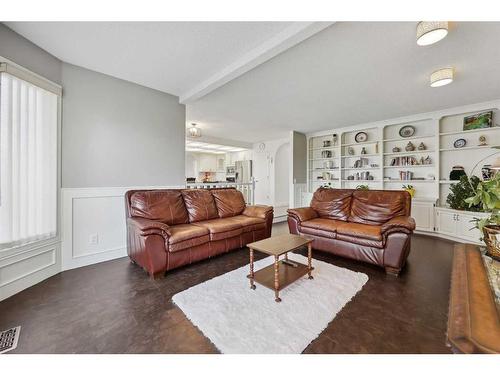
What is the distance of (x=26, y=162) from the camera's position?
2.06 m

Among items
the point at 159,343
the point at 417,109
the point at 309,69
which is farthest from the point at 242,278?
the point at 417,109

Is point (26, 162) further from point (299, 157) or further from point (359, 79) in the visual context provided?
point (299, 157)

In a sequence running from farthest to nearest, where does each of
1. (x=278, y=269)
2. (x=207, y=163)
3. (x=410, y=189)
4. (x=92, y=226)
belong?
(x=207, y=163)
(x=410, y=189)
(x=92, y=226)
(x=278, y=269)

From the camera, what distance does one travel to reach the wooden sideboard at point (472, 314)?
1.95 feet

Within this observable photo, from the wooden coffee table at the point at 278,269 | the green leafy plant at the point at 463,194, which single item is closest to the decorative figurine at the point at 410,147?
the green leafy plant at the point at 463,194

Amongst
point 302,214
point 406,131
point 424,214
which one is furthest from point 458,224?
point 302,214

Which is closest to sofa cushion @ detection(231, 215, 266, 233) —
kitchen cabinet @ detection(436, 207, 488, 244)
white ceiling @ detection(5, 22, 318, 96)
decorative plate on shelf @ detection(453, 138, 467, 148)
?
white ceiling @ detection(5, 22, 318, 96)

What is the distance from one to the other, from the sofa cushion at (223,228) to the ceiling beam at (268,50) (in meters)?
1.85

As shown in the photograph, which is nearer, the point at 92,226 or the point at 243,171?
the point at 92,226

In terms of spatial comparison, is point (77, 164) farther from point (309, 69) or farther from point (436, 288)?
point (436, 288)

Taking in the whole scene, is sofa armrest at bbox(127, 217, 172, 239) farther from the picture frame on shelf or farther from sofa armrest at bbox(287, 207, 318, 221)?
the picture frame on shelf

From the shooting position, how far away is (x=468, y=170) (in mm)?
3863

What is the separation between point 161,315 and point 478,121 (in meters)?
5.59
